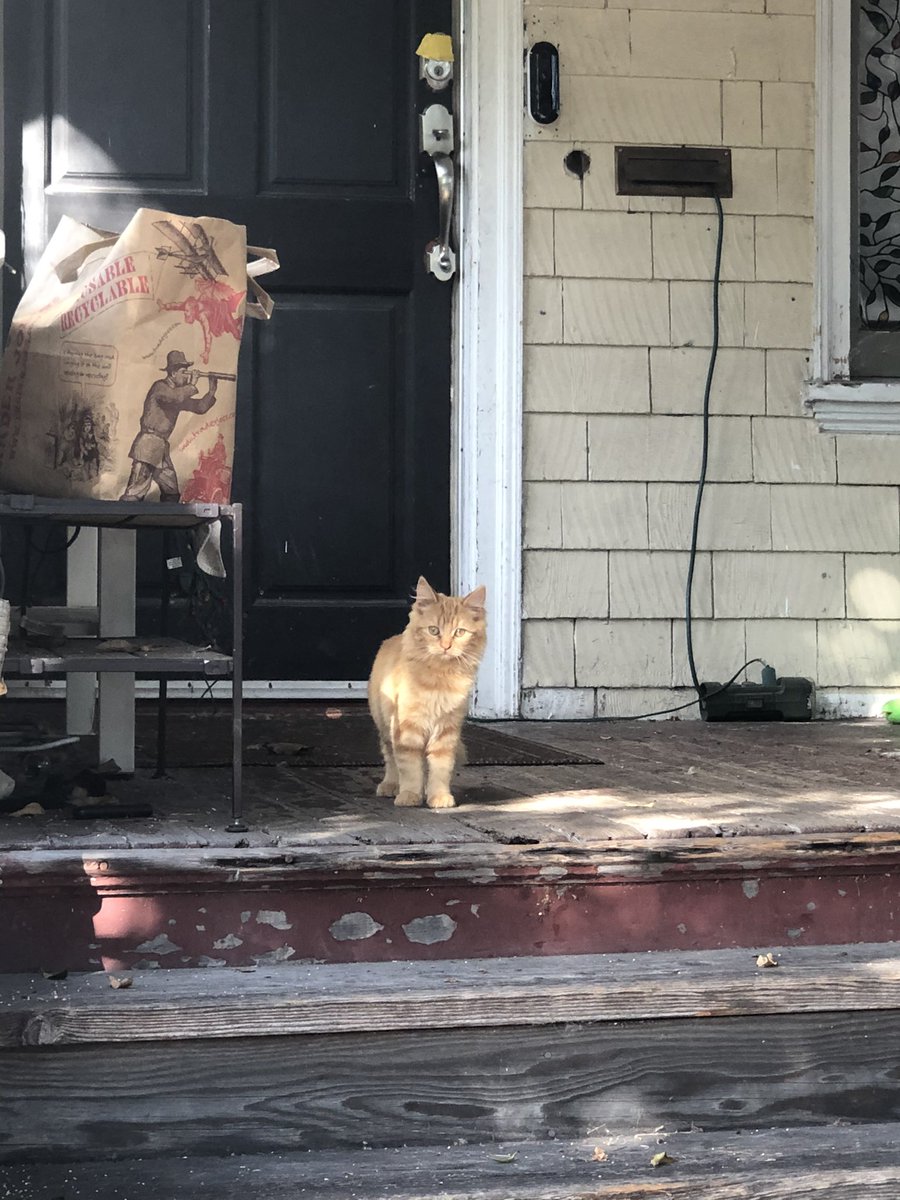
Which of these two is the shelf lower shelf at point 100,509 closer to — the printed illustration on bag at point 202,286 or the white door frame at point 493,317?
the printed illustration on bag at point 202,286

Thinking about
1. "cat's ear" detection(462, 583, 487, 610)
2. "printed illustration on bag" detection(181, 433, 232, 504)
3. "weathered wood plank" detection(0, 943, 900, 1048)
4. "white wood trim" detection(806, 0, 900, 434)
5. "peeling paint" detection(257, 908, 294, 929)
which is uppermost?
"white wood trim" detection(806, 0, 900, 434)

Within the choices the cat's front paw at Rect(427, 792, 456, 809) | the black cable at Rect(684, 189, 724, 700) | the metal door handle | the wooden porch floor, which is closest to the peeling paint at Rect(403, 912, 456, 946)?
the wooden porch floor

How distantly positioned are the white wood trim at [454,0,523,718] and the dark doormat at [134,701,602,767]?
0.38 meters

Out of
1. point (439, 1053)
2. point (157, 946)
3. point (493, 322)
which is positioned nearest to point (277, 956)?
point (157, 946)

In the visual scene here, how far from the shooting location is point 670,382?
166 inches

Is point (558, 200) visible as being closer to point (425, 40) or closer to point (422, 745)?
point (425, 40)

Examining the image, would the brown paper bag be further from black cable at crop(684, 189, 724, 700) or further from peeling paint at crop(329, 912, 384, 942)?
black cable at crop(684, 189, 724, 700)

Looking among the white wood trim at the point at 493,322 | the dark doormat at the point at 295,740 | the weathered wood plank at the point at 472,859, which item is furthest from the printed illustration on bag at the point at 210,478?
the white wood trim at the point at 493,322

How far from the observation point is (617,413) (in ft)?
13.8

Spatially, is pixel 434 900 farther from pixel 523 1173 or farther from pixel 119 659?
pixel 119 659

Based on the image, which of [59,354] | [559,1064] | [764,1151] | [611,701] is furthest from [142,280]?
[611,701]

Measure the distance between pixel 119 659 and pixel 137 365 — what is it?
49 centimetres

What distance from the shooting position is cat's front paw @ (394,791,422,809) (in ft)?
8.64

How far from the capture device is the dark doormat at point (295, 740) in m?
3.27
